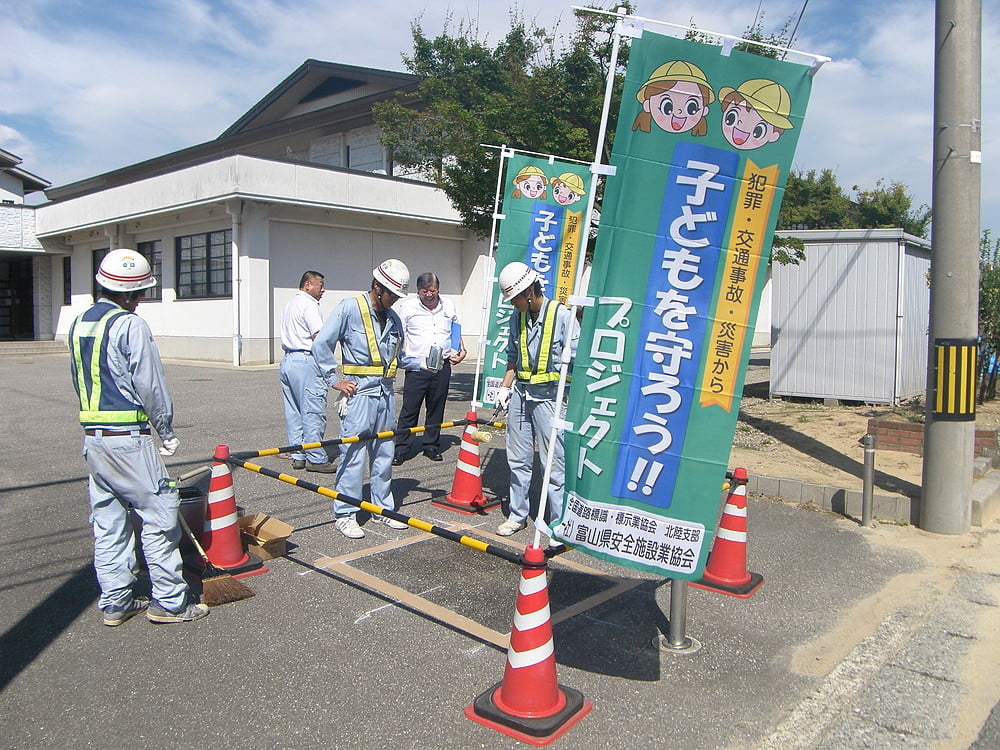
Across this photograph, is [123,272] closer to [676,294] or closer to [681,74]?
[676,294]

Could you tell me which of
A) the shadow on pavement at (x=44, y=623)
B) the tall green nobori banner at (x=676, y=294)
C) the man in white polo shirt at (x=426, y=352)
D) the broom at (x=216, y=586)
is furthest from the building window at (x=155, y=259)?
the tall green nobori banner at (x=676, y=294)

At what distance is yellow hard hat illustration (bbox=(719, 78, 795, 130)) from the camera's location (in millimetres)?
3451

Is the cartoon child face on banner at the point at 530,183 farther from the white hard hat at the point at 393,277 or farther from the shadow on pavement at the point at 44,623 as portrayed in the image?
the shadow on pavement at the point at 44,623

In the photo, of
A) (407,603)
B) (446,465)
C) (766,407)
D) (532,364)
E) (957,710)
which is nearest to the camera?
(957,710)

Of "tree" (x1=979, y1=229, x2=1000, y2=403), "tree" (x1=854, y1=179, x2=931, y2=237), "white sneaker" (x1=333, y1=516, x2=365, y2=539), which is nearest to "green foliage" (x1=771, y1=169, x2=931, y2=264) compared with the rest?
"tree" (x1=854, y1=179, x2=931, y2=237)

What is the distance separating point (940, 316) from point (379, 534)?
4870mm

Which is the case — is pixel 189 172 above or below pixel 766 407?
above

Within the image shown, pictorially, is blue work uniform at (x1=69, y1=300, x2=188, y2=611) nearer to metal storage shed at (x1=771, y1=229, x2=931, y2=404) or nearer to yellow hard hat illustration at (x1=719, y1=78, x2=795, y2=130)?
yellow hard hat illustration at (x1=719, y1=78, x2=795, y2=130)

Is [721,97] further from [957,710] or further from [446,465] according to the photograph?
[446,465]

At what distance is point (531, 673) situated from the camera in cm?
346

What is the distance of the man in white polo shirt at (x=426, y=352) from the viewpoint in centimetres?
864

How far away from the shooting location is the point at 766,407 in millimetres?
12000

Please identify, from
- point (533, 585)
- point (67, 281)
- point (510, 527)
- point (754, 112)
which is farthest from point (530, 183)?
point (67, 281)

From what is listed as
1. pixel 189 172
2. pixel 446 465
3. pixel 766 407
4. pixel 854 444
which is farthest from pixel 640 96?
pixel 189 172
